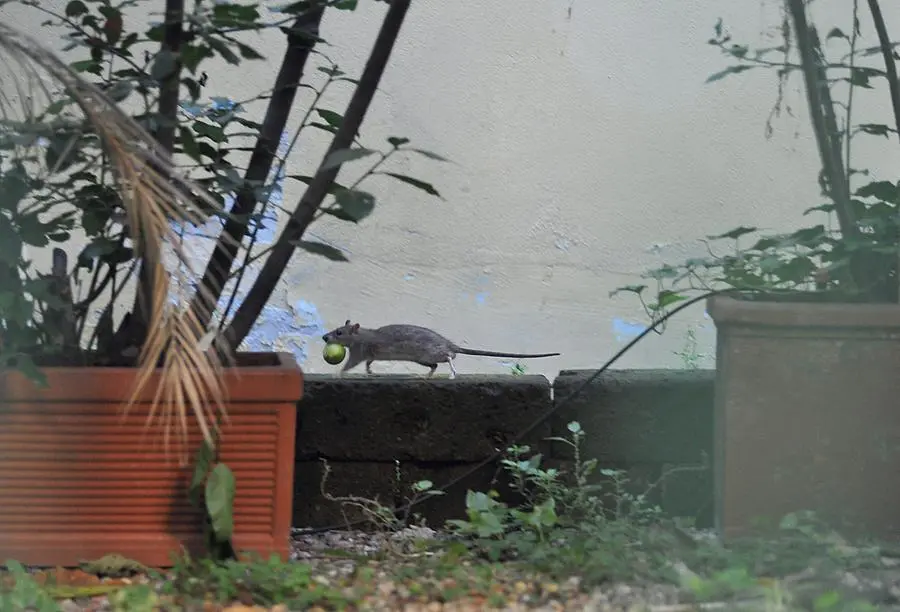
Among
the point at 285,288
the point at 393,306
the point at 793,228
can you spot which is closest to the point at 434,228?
the point at 393,306

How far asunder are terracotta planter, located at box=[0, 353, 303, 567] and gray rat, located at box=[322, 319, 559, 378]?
86cm

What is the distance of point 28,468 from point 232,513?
451 millimetres

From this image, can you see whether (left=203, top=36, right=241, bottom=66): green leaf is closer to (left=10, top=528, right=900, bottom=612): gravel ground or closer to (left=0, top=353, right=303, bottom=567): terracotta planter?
(left=0, top=353, right=303, bottom=567): terracotta planter

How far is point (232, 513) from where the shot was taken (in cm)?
243

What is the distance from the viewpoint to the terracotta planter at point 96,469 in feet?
7.91

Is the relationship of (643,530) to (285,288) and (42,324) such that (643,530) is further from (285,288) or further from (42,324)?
(285,288)

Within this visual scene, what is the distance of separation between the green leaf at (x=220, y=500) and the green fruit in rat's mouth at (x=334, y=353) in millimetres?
1020

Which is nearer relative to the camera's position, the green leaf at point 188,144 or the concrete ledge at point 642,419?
the green leaf at point 188,144

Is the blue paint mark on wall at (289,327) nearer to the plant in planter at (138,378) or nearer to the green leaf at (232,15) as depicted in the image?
the plant in planter at (138,378)

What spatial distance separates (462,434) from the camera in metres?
3.07

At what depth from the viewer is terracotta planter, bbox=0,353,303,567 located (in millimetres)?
2412

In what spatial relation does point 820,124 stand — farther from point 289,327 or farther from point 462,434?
point 289,327

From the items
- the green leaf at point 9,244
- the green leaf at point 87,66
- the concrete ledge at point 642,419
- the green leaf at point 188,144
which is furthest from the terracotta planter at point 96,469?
the concrete ledge at point 642,419

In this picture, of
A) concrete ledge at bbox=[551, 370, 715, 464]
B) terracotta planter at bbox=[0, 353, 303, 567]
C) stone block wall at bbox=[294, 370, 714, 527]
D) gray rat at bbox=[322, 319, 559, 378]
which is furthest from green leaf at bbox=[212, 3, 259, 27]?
concrete ledge at bbox=[551, 370, 715, 464]
